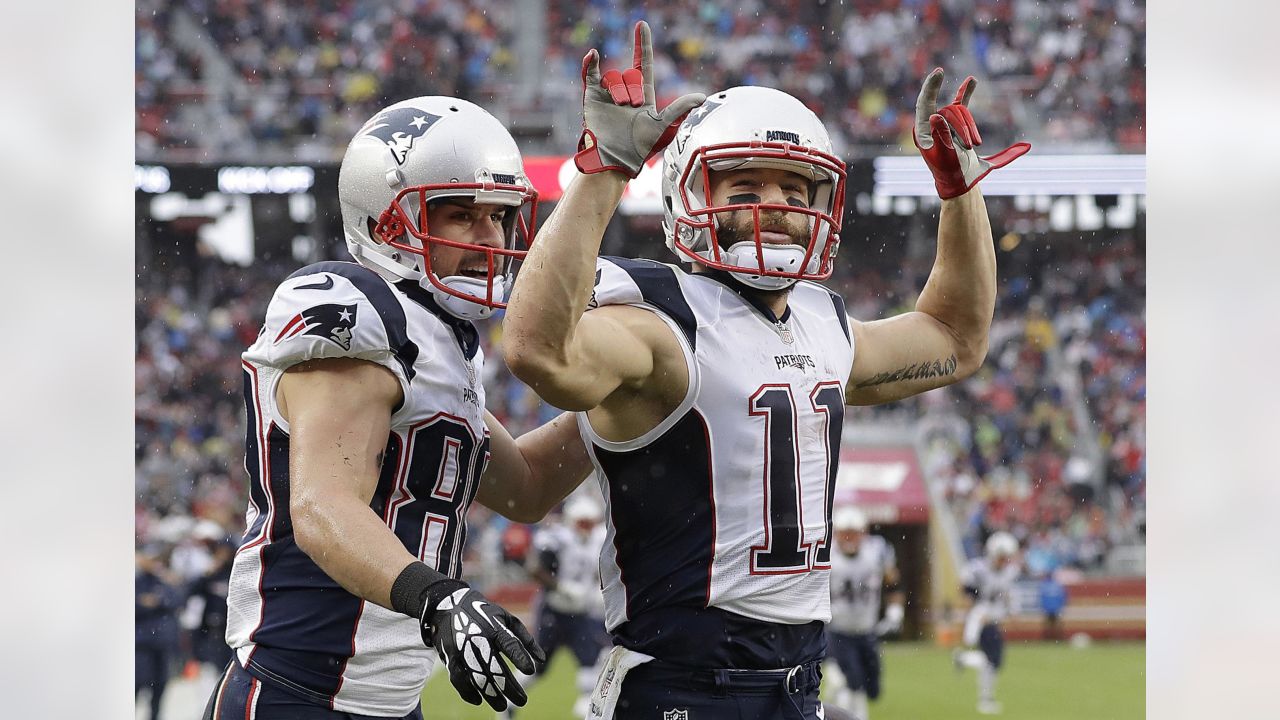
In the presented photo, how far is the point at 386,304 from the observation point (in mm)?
2576

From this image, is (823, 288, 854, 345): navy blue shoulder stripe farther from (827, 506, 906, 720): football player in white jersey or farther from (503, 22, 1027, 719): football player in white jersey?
(827, 506, 906, 720): football player in white jersey

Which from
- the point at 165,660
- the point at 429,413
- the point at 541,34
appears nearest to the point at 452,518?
the point at 429,413

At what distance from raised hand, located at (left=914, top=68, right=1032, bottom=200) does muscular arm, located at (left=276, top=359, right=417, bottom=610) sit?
1.29 metres

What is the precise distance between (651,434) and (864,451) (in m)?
14.3

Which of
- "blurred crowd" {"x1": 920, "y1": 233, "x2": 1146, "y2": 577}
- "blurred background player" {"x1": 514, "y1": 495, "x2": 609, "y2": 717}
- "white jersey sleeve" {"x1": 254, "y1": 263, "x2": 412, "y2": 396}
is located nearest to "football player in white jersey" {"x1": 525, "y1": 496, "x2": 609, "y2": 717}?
"blurred background player" {"x1": 514, "y1": 495, "x2": 609, "y2": 717}

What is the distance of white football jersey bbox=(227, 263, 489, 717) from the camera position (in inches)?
99.6

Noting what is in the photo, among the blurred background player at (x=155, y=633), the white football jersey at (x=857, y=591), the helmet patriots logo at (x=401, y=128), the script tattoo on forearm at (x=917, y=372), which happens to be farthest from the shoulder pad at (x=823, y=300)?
the blurred background player at (x=155, y=633)

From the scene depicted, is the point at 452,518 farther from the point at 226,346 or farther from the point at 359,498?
the point at 226,346

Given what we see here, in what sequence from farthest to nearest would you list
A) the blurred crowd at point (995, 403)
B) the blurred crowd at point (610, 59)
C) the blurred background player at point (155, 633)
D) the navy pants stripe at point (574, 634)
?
the blurred crowd at point (610, 59)
the blurred crowd at point (995, 403)
the navy pants stripe at point (574, 634)
the blurred background player at point (155, 633)

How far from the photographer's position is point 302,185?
47.0 ft

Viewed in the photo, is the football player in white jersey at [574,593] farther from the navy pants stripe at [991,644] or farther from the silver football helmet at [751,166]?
the silver football helmet at [751,166]

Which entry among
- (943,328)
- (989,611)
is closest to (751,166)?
(943,328)

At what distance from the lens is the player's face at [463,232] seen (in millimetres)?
2779

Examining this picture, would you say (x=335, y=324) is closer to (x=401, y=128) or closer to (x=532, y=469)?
(x=401, y=128)
